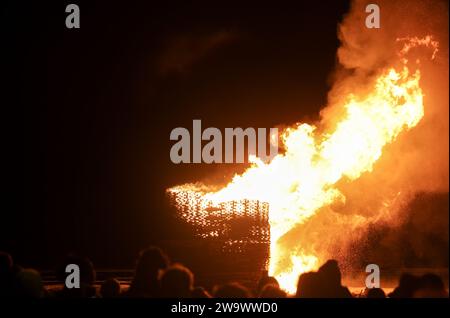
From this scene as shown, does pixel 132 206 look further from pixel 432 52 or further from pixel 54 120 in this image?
pixel 432 52

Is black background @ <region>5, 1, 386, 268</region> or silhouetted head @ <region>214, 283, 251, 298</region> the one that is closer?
silhouetted head @ <region>214, 283, 251, 298</region>

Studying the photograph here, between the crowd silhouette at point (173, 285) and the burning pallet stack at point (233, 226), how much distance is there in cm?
1574

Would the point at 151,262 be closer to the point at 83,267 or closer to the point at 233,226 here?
the point at 83,267

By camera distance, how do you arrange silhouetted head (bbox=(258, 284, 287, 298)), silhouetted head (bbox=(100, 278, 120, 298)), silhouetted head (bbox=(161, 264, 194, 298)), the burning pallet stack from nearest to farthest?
silhouetted head (bbox=(161, 264, 194, 298)) < silhouetted head (bbox=(258, 284, 287, 298)) < silhouetted head (bbox=(100, 278, 120, 298)) < the burning pallet stack

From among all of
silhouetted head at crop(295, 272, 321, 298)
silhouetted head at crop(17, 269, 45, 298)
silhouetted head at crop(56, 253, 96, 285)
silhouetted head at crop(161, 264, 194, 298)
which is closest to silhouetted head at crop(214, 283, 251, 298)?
silhouetted head at crop(161, 264, 194, 298)

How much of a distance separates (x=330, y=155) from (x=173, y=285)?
8.53 metres

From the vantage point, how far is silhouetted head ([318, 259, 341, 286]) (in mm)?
6015

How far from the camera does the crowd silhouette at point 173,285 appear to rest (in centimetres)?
540

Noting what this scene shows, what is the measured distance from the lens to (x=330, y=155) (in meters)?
13.4

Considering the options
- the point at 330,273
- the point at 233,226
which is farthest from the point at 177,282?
the point at 233,226

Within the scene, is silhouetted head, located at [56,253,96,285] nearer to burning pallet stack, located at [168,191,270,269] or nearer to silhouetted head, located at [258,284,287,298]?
silhouetted head, located at [258,284,287,298]

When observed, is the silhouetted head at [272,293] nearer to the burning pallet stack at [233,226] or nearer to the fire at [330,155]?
the fire at [330,155]

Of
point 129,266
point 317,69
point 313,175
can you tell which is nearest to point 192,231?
point 129,266

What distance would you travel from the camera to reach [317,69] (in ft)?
78.9
